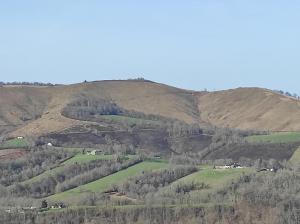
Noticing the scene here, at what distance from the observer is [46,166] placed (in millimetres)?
155875

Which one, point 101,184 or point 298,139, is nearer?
point 101,184

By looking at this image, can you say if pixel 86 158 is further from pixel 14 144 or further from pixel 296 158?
pixel 296 158

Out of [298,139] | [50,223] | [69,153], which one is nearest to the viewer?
[50,223]

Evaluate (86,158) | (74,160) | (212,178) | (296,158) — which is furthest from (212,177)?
(296,158)

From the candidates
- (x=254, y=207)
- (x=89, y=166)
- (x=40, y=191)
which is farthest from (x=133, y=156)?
(x=254, y=207)

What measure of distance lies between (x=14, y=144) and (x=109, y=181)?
43.1 metres

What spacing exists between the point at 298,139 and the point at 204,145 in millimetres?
22659

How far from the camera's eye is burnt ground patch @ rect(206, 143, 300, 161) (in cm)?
16975

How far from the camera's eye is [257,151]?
17450cm

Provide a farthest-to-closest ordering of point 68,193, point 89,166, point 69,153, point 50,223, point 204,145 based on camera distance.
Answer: point 204,145 → point 69,153 → point 89,166 → point 68,193 → point 50,223

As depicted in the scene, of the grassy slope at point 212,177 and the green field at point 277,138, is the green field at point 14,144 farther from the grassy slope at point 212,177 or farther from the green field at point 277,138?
Answer: the grassy slope at point 212,177

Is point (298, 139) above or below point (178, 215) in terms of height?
above

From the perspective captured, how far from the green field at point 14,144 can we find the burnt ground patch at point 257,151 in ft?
118

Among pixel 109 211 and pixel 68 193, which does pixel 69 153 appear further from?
pixel 109 211
